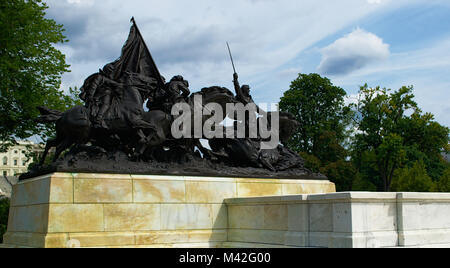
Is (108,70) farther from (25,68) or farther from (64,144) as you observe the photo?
(25,68)

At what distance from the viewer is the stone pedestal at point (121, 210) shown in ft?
36.5

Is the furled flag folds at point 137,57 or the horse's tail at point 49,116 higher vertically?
the furled flag folds at point 137,57

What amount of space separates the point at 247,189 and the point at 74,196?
15.5 feet

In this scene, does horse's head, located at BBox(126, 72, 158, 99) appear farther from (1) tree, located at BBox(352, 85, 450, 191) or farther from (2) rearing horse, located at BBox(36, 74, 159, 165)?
(1) tree, located at BBox(352, 85, 450, 191)

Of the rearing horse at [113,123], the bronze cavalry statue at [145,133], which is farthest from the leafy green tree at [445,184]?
the rearing horse at [113,123]

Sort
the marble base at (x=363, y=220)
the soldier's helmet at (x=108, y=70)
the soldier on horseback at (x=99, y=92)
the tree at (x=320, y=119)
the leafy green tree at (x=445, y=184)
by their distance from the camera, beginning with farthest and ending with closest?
1. the tree at (x=320, y=119)
2. the leafy green tree at (x=445, y=184)
3. the soldier's helmet at (x=108, y=70)
4. the soldier on horseback at (x=99, y=92)
5. the marble base at (x=363, y=220)

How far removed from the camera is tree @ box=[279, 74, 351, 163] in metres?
39.7

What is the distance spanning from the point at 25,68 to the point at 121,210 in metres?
16.0

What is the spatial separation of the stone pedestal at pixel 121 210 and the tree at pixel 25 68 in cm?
1197

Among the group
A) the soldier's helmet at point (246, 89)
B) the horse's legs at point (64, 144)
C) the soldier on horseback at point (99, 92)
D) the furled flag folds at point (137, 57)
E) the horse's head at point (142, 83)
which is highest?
the furled flag folds at point (137, 57)

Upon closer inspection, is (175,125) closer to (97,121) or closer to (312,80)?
(97,121)

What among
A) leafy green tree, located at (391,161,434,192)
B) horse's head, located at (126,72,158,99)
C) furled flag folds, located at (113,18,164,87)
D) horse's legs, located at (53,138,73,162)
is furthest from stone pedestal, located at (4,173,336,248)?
leafy green tree, located at (391,161,434,192)

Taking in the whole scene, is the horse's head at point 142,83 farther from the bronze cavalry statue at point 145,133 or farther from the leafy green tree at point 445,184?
the leafy green tree at point 445,184
